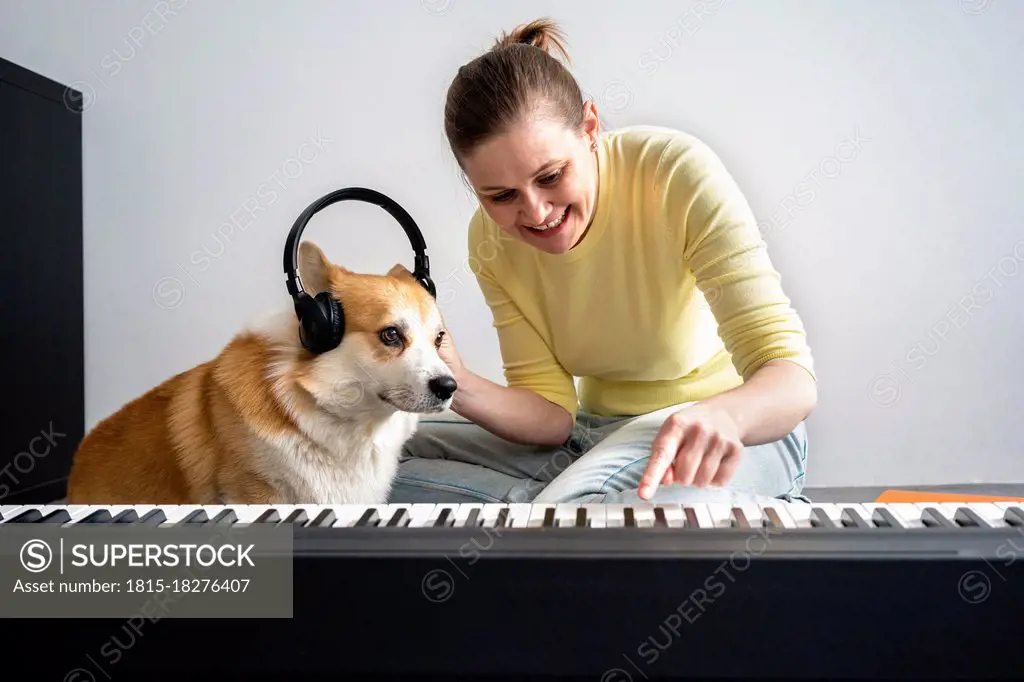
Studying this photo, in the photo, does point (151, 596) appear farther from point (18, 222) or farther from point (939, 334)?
point (939, 334)

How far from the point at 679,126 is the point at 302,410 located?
188 centimetres

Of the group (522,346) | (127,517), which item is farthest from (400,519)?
(522,346)

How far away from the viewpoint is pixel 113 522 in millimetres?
781

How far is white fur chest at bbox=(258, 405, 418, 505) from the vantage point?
5.09 ft

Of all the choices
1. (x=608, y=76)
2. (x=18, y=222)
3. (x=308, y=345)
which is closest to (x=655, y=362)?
(x=308, y=345)

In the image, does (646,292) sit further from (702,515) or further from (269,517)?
(269,517)

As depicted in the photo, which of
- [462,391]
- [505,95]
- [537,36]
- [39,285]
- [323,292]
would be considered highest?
[537,36]

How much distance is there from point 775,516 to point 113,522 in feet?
1.92

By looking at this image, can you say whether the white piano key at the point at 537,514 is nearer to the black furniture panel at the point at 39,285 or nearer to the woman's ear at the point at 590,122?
the woman's ear at the point at 590,122

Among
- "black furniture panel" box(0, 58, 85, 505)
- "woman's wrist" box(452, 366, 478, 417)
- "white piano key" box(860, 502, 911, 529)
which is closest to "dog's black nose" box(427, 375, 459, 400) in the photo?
"woman's wrist" box(452, 366, 478, 417)

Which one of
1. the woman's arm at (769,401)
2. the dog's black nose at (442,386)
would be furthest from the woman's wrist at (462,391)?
the woman's arm at (769,401)

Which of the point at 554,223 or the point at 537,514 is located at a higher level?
the point at 554,223

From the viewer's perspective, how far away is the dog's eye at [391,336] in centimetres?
151

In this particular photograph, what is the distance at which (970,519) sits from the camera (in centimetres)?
71
